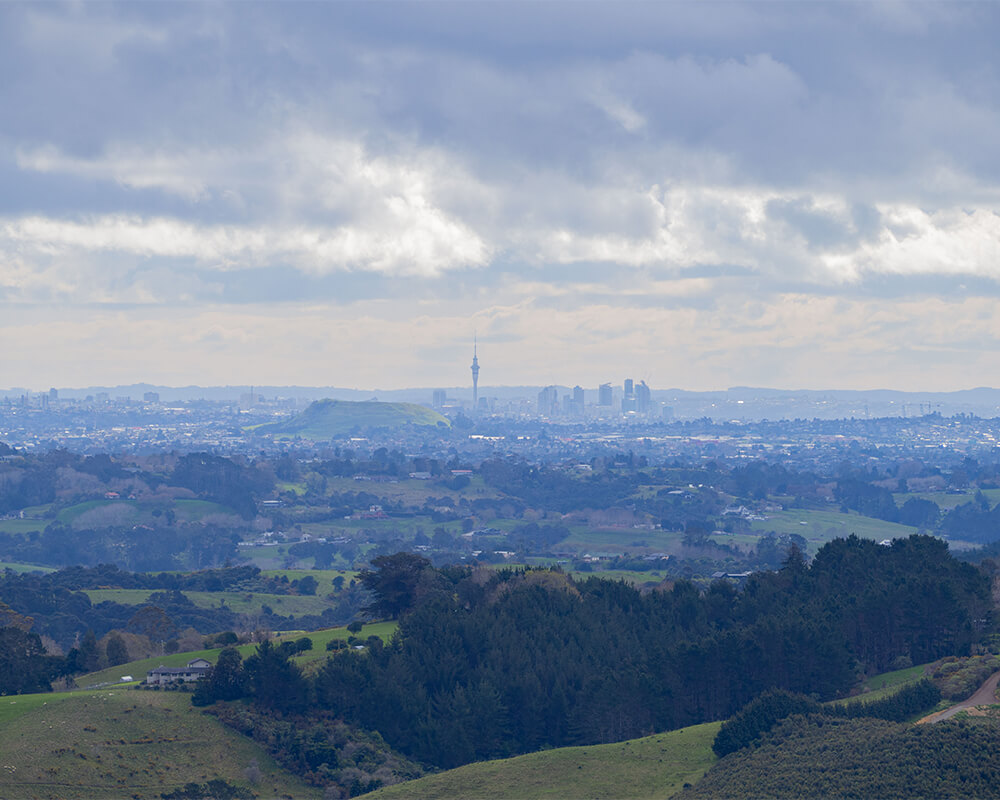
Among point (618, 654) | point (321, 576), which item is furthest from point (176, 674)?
point (321, 576)

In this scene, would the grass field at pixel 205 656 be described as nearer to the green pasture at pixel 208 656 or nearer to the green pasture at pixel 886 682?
the green pasture at pixel 208 656

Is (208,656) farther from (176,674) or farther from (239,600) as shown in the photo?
(239,600)

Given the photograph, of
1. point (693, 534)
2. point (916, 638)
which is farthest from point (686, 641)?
point (693, 534)

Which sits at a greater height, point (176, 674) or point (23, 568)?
point (176, 674)

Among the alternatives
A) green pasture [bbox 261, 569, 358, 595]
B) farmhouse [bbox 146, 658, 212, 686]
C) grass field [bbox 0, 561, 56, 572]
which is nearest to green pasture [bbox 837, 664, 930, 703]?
farmhouse [bbox 146, 658, 212, 686]

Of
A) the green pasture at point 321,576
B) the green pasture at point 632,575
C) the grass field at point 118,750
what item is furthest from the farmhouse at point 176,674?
the green pasture at point 321,576

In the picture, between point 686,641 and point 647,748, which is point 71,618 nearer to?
point 686,641
